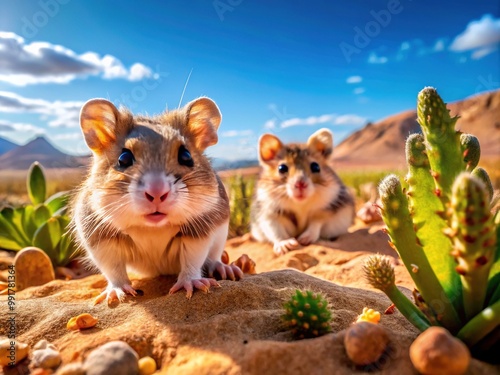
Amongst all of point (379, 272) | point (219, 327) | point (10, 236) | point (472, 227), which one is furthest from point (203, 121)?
point (10, 236)

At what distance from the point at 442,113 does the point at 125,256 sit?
2362 mm

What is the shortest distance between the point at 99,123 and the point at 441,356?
2589 millimetres

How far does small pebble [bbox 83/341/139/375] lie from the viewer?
6.74 ft

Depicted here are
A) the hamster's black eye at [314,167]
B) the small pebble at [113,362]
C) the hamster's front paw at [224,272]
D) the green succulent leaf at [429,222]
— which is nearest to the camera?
the small pebble at [113,362]

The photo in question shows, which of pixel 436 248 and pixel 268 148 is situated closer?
pixel 436 248

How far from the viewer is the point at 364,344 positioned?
2.06 meters

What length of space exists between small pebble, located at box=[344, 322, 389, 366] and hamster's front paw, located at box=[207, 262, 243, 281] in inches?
59.7

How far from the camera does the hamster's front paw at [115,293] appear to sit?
10.5ft

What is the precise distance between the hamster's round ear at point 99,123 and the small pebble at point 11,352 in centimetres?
140

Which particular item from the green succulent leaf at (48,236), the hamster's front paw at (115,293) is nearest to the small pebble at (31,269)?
the green succulent leaf at (48,236)

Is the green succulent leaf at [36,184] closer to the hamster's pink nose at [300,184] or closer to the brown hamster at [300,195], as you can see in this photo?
the brown hamster at [300,195]

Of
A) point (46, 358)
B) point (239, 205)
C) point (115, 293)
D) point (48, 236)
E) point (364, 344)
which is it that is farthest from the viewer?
point (239, 205)

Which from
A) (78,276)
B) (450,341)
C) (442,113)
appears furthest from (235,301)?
(78,276)

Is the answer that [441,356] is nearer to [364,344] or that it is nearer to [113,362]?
[364,344]
